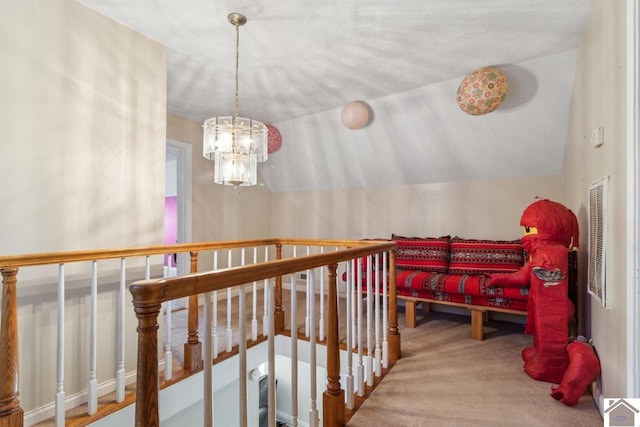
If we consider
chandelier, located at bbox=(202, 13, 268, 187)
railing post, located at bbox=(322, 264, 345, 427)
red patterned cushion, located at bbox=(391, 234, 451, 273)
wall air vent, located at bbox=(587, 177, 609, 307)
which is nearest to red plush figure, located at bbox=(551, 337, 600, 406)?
wall air vent, located at bbox=(587, 177, 609, 307)

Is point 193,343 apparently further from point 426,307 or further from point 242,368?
point 426,307

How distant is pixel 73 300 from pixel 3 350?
18.3 inches

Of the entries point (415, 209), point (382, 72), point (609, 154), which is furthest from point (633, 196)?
point (415, 209)

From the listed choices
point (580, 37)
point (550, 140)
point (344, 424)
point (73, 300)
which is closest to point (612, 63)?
point (580, 37)

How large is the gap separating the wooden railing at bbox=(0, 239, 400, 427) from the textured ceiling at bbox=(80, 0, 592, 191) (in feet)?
4.91

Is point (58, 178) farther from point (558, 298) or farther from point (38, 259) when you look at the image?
point (558, 298)

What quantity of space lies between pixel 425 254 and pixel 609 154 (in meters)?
2.12

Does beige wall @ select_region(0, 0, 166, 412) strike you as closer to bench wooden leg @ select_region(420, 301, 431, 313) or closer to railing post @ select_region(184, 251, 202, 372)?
railing post @ select_region(184, 251, 202, 372)

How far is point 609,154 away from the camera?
1.59 metres

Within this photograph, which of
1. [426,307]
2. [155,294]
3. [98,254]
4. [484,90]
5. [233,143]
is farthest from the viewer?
[426,307]

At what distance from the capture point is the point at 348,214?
4484 millimetres

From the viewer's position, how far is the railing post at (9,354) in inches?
59.6

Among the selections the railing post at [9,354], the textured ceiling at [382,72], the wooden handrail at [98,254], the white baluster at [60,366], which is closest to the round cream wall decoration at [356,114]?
the textured ceiling at [382,72]

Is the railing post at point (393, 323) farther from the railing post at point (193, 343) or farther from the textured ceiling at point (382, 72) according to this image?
the textured ceiling at point (382, 72)
